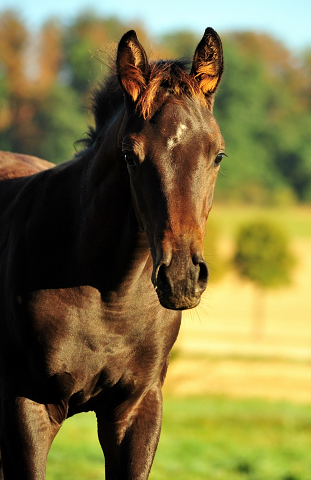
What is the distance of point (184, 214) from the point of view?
8.48 feet

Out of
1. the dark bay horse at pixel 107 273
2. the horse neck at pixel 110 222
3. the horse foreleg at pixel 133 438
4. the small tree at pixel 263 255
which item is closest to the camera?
the dark bay horse at pixel 107 273

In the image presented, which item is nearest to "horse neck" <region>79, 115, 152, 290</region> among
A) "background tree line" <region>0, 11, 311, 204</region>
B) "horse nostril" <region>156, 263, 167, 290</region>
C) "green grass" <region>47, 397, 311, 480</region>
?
"horse nostril" <region>156, 263, 167, 290</region>

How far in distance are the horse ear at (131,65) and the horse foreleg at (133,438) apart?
155cm

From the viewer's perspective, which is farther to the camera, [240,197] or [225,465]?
[240,197]

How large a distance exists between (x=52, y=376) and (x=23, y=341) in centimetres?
23

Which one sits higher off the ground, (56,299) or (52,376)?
(56,299)

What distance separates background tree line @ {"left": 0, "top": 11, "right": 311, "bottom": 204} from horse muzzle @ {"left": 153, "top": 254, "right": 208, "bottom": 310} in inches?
1545

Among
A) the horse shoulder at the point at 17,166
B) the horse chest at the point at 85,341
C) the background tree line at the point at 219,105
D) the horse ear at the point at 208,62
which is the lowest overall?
the horse chest at the point at 85,341

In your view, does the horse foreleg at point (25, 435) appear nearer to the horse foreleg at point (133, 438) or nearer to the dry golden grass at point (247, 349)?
the horse foreleg at point (133, 438)

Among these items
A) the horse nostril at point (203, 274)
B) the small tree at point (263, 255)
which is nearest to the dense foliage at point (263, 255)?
the small tree at point (263, 255)

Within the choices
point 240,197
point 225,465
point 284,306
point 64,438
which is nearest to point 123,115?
point 225,465

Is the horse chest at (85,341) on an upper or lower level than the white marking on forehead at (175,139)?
lower

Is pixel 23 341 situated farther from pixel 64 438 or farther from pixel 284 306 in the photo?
pixel 284 306

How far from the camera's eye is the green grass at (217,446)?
21.1ft
